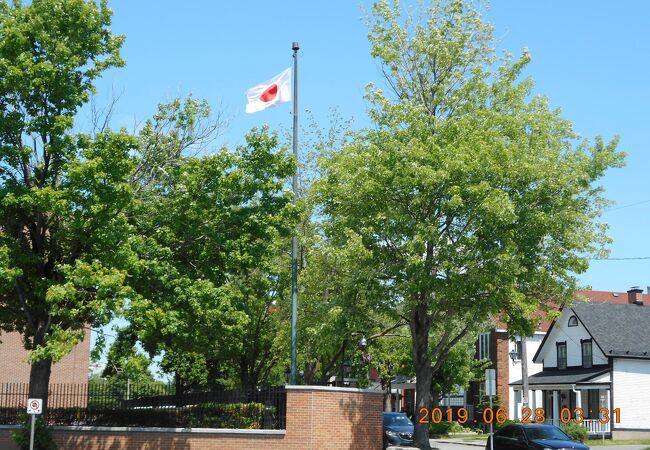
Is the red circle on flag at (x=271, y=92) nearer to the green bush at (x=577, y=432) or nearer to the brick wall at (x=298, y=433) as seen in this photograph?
the brick wall at (x=298, y=433)

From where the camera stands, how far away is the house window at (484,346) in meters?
62.8

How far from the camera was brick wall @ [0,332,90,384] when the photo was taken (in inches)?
1816

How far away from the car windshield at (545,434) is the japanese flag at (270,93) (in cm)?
1363

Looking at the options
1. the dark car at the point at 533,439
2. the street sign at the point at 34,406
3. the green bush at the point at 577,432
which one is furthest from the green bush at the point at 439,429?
the street sign at the point at 34,406

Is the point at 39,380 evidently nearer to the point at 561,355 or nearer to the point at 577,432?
the point at 577,432

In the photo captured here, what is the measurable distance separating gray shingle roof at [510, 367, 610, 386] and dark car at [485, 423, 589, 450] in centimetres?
2236

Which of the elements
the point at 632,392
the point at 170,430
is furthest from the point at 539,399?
the point at 170,430

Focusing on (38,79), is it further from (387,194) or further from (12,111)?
(387,194)

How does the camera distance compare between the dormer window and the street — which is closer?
the street

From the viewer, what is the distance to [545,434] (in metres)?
28.0

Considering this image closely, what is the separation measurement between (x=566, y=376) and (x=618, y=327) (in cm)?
442

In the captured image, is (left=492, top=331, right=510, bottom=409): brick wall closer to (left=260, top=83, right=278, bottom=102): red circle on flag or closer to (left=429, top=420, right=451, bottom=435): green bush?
(left=429, top=420, right=451, bottom=435): green bush

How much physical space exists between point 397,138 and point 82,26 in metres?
10.5

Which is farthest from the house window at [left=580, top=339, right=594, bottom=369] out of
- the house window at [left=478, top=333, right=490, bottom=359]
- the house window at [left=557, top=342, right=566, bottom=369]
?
the house window at [left=478, top=333, right=490, bottom=359]
